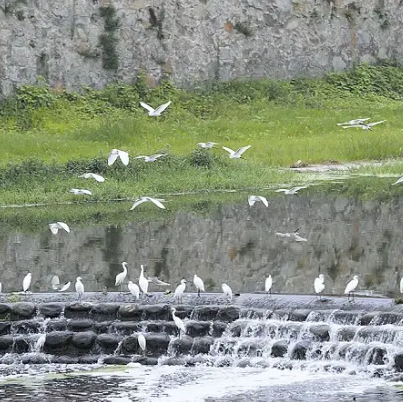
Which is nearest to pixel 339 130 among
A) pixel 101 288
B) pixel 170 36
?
pixel 170 36

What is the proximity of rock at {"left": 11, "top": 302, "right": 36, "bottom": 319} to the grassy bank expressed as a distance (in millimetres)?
9932

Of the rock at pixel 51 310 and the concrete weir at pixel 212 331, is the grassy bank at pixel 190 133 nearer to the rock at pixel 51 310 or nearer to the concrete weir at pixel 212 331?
the rock at pixel 51 310

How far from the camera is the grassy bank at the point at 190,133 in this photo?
2934 cm

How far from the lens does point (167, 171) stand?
30172mm

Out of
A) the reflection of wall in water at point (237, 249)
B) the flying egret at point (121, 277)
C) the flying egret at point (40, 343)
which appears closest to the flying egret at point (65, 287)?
the reflection of wall in water at point (237, 249)

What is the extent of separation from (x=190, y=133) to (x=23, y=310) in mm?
16669

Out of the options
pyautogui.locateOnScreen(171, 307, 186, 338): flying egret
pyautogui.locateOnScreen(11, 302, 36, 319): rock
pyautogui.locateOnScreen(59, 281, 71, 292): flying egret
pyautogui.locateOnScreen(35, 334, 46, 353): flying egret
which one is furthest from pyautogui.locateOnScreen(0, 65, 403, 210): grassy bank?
pyautogui.locateOnScreen(171, 307, 186, 338): flying egret

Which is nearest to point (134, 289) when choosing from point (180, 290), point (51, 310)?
point (180, 290)

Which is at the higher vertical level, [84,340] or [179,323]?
[179,323]

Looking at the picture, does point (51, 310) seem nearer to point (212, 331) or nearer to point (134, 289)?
point (134, 289)

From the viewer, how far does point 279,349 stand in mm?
16531

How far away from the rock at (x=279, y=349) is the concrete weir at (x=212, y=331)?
0.01 meters

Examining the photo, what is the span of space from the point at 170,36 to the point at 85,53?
281 cm

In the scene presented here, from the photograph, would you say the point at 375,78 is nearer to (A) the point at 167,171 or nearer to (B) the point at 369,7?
(B) the point at 369,7
